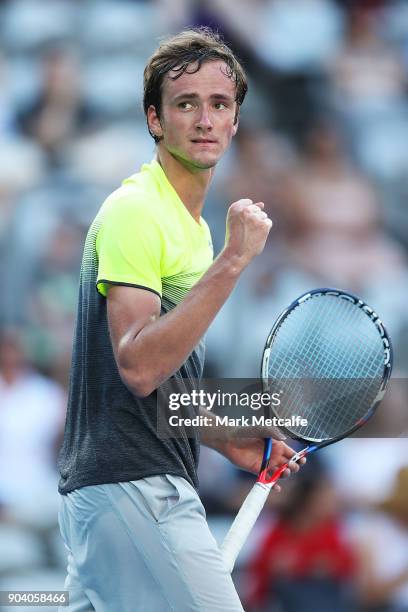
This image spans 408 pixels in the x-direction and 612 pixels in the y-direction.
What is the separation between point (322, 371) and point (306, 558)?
1.91 m

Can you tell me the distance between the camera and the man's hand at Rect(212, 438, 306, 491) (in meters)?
2.64

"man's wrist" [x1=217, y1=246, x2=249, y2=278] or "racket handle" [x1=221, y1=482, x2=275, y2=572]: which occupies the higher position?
"man's wrist" [x1=217, y1=246, x2=249, y2=278]

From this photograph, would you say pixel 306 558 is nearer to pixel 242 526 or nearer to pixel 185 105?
pixel 242 526

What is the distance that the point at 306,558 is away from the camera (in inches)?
180

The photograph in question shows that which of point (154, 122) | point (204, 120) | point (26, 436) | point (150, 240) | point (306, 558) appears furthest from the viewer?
point (26, 436)

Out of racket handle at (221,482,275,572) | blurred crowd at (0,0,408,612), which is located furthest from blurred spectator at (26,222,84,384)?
racket handle at (221,482,275,572)

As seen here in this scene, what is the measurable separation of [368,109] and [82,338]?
350 centimetres

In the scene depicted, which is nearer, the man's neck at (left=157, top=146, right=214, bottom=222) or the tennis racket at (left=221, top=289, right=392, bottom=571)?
the man's neck at (left=157, top=146, right=214, bottom=222)

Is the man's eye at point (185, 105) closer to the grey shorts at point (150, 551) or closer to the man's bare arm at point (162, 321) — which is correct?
the man's bare arm at point (162, 321)

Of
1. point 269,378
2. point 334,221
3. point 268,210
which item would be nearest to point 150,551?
point 269,378

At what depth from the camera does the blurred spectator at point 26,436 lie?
488 cm

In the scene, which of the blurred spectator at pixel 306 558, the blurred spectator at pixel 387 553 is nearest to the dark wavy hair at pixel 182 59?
the blurred spectator at pixel 306 558

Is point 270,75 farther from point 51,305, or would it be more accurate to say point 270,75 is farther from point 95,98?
point 51,305

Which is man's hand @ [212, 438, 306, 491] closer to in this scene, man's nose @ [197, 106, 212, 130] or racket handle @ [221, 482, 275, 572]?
racket handle @ [221, 482, 275, 572]
